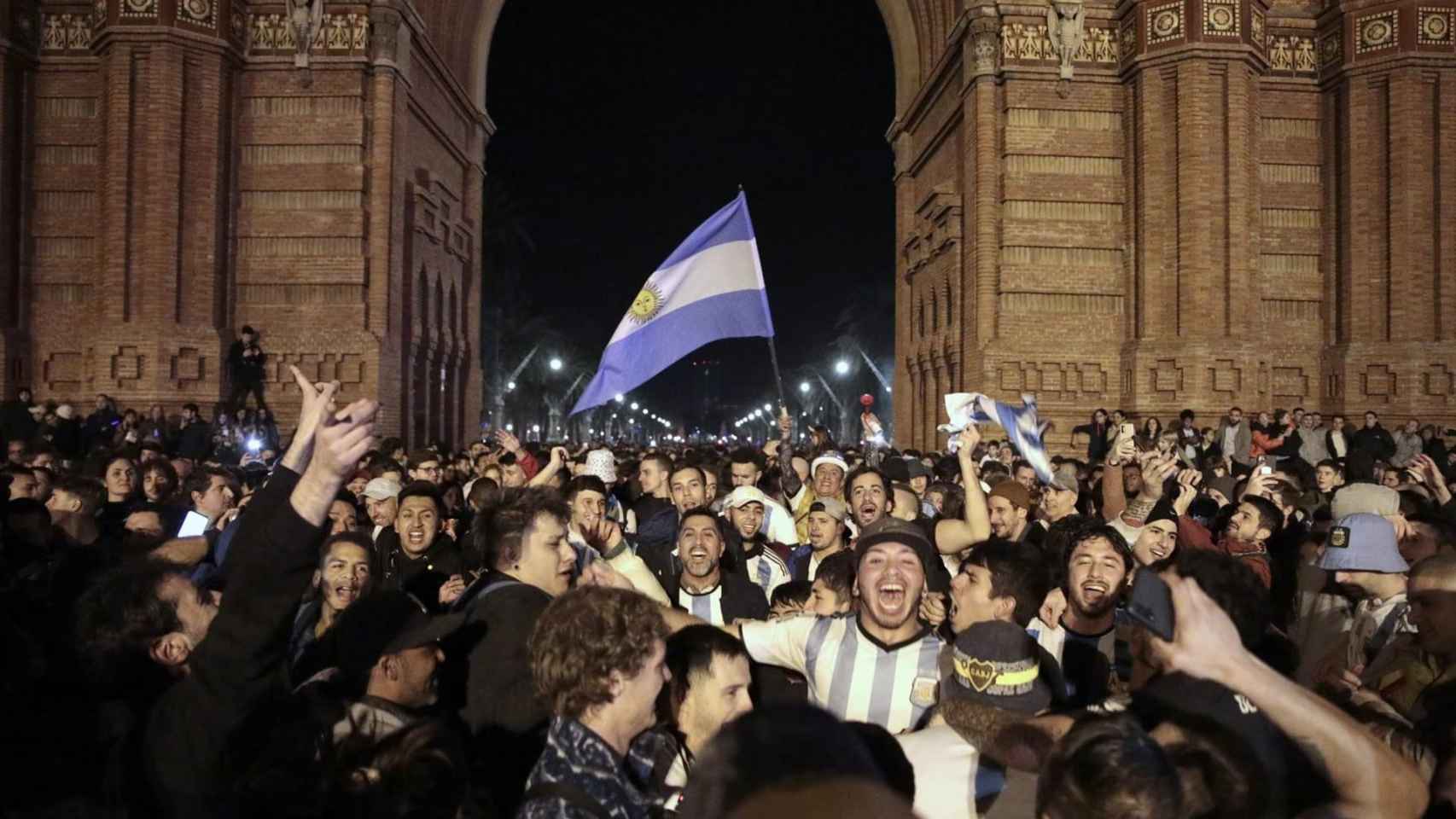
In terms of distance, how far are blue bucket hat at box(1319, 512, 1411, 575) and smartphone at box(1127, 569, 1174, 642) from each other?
3265 millimetres

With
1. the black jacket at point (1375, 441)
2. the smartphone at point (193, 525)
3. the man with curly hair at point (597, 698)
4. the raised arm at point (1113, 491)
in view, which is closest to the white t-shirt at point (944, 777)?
the man with curly hair at point (597, 698)

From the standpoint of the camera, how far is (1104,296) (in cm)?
2470

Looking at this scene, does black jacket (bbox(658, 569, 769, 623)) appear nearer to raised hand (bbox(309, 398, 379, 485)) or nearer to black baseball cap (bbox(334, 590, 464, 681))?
black baseball cap (bbox(334, 590, 464, 681))

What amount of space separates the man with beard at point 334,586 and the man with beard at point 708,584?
183 centimetres

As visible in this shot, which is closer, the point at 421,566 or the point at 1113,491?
the point at 421,566

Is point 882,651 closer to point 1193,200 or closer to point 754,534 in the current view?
point 754,534

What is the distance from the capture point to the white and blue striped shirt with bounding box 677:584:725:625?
21.0 ft

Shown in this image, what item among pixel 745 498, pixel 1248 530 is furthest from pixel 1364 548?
pixel 745 498

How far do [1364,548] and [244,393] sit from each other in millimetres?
22263

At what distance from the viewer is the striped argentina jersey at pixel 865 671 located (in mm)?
4188

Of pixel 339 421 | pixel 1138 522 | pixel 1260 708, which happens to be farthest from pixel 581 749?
pixel 1138 522

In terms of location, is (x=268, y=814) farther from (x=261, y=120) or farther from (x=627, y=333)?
(x=261, y=120)

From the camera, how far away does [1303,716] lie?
2.74m

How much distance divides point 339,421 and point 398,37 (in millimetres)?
23662
